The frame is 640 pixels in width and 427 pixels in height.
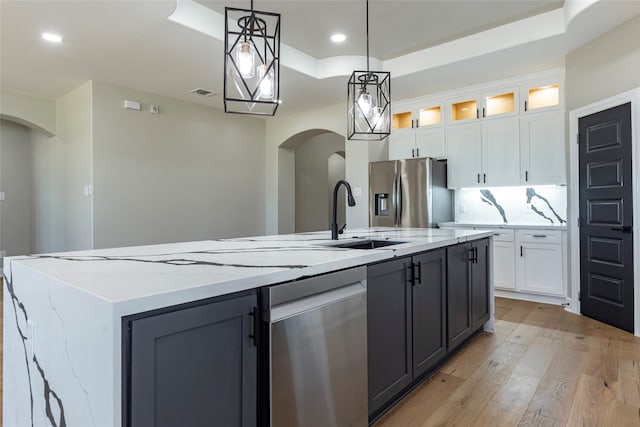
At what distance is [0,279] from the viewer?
5586 millimetres

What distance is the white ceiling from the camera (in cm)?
300

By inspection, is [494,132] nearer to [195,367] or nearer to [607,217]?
[607,217]

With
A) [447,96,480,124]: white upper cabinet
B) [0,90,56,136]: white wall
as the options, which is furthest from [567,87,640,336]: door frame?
[0,90,56,136]: white wall

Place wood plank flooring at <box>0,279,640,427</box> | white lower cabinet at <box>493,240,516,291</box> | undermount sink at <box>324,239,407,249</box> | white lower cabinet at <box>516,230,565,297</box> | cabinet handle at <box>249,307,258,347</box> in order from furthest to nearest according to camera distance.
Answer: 1. white lower cabinet at <box>493,240,516,291</box>
2. white lower cabinet at <box>516,230,565,297</box>
3. undermount sink at <box>324,239,407,249</box>
4. wood plank flooring at <box>0,279,640,427</box>
5. cabinet handle at <box>249,307,258,347</box>

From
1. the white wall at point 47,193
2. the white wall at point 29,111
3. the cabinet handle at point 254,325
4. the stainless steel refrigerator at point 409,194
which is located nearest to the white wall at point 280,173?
the stainless steel refrigerator at point 409,194

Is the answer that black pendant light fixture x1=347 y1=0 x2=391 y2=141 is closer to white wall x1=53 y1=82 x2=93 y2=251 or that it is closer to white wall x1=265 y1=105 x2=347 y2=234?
white wall x1=265 y1=105 x2=347 y2=234

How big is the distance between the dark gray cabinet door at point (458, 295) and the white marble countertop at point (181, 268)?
62cm

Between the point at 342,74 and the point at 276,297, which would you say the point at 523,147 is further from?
the point at 276,297

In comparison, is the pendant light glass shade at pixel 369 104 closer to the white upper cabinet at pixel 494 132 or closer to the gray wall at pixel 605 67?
the gray wall at pixel 605 67

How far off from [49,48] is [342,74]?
294 cm

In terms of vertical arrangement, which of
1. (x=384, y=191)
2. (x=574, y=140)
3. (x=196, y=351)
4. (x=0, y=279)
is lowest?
(x=0, y=279)

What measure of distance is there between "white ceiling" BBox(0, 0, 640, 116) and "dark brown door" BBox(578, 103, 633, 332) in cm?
89

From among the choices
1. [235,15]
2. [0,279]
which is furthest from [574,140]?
[0,279]

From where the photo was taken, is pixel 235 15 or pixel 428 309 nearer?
pixel 428 309
